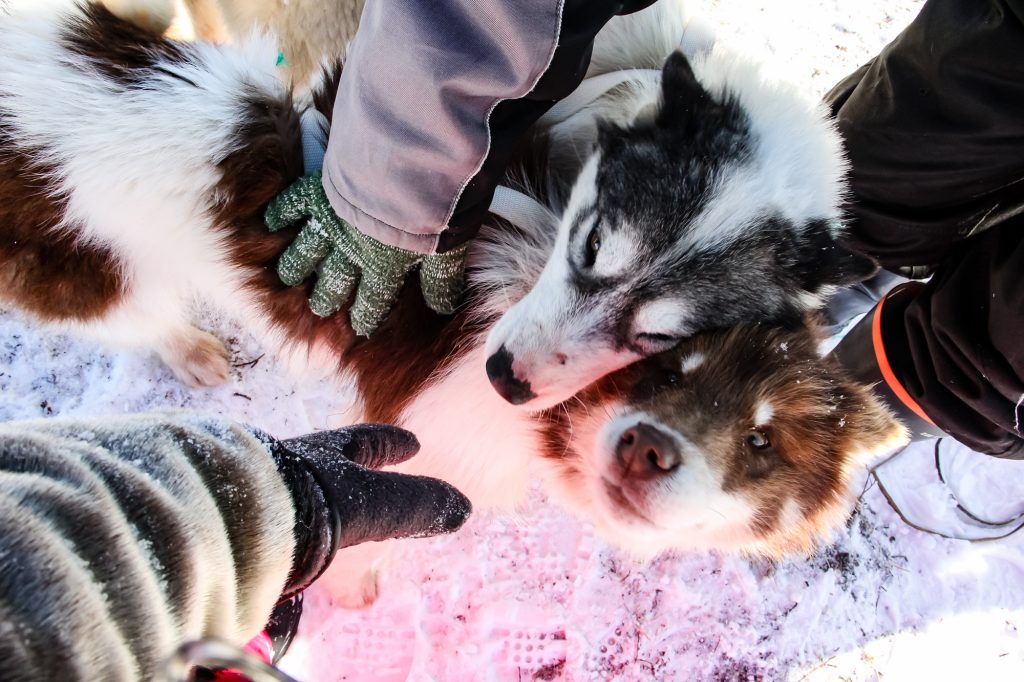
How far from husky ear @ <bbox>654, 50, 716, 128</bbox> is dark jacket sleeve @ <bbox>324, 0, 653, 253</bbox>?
0.17 metres

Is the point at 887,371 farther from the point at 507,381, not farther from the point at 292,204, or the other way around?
the point at 292,204

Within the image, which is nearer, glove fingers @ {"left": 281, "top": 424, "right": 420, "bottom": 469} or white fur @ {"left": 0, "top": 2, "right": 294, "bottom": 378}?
glove fingers @ {"left": 281, "top": 424, "right": 420, "bottom": 469}

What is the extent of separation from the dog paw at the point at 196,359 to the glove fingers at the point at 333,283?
113 centimetres

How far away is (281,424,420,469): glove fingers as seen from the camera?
1247mm

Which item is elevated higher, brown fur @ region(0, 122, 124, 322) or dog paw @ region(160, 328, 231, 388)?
brown fur @ region(0, 122, 124, 322)

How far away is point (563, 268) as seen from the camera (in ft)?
4.96

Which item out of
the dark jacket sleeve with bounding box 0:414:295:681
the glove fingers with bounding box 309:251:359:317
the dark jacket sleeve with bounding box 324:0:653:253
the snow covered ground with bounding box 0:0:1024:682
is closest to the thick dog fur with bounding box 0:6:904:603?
the glove fingers with bounding box 309:251:359:317

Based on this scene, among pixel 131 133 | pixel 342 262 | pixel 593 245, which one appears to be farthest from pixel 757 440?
pixel 131 133

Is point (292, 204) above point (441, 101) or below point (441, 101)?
below

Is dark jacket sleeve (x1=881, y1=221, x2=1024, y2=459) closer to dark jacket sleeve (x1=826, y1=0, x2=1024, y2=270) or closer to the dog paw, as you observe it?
dark jacket sleeve (x1=826, y1=0, x2=1024, y2=270)

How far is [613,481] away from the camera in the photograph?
4.76 ft

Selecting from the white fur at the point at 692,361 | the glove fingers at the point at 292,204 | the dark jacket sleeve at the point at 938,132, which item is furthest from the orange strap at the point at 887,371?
the glove fingers at the point at 292,204

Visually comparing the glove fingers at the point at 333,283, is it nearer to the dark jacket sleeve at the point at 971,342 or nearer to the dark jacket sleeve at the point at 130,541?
the dark jacket sleeve at the point at 130,541

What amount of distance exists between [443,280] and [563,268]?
0.41m
